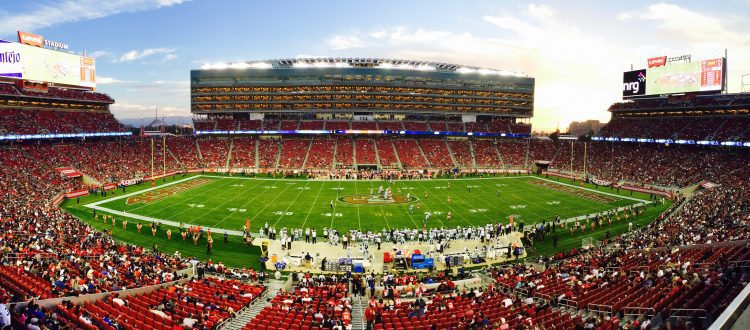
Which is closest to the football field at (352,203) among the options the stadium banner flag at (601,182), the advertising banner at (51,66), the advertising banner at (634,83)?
the stadium banner flag at (601,182)

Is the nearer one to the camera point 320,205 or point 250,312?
point 250,312

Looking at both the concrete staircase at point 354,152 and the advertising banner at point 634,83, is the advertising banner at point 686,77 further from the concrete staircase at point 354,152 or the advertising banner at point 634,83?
the concrete staircase at point 354,152

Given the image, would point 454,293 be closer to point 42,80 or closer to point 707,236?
point 707,236

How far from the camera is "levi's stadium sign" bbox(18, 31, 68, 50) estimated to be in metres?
56.7

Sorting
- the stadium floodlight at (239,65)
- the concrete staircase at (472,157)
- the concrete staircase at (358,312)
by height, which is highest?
the stadium floodlight at (239,65)

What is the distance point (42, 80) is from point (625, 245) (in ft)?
225

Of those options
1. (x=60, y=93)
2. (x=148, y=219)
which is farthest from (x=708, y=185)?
(x=60, y=93)

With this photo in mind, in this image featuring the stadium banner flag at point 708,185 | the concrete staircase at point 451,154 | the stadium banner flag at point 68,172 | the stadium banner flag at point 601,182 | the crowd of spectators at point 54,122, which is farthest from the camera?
the concrete staircase at point 451,154

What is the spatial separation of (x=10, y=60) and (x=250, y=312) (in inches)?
2291

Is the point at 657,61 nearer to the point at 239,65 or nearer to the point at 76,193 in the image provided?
the point at 239,65

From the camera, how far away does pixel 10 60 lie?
2186 inches

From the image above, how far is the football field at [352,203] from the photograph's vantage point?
1409 inches

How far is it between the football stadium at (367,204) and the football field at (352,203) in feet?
1.41

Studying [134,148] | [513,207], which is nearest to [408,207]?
[513,207]
